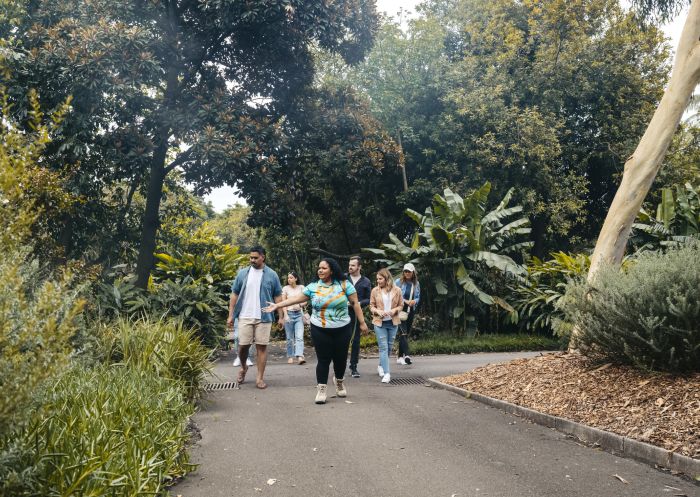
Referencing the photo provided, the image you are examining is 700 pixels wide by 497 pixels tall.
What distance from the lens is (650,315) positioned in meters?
6.89

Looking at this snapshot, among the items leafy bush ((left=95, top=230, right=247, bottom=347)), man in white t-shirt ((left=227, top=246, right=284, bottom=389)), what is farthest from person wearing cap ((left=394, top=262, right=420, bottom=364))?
leafy bush ((left=95, top=230, right=247, bottom=347))

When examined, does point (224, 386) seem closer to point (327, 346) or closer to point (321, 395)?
point (321, 395)

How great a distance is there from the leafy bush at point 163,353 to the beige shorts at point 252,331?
40.3 inches

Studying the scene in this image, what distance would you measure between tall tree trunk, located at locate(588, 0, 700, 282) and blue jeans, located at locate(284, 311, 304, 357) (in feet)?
20.5

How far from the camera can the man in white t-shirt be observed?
384 inches

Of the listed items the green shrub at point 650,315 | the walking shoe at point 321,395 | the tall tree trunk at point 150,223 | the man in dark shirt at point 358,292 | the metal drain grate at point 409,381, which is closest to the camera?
the green shrub at point 650,315

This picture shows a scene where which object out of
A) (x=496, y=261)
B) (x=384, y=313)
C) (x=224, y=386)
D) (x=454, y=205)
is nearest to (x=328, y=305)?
(x=384, y=313)

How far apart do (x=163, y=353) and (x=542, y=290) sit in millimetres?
13744

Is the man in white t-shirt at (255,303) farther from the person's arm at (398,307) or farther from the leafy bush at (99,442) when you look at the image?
the leafy bush at (99,442)

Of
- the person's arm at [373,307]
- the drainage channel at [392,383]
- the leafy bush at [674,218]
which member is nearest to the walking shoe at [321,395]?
the drainage channel at [392,383]

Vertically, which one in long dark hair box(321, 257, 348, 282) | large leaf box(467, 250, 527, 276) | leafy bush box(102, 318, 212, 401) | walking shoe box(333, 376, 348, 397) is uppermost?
large leaf box(467, 250, 527, 276)

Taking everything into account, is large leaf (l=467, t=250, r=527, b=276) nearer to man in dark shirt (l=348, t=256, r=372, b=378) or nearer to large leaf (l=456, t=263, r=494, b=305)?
large leaf (l=456, t=263, r=494, b=305)

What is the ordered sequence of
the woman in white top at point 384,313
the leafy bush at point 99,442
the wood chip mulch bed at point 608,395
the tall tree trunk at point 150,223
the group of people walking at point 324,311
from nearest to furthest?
the leafy bush at point 99,442, the wood chip mulch bed at point 608,395, the group of people walking at point 324,311, the woman in white top at point 384,313, the tall tree trunk at point 150,223

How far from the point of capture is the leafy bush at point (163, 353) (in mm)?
7820
